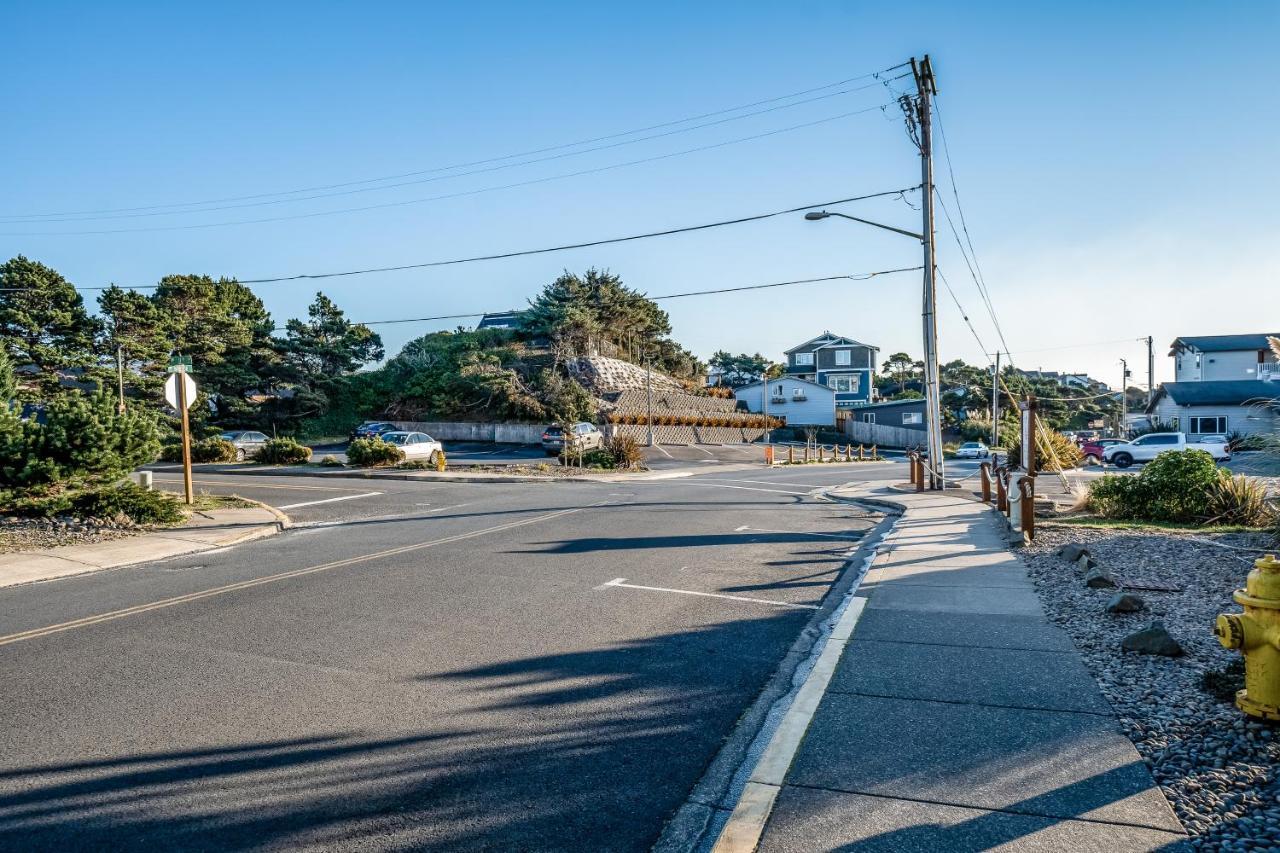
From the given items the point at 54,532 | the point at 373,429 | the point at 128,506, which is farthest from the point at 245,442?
the point at 54,532

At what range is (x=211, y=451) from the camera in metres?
33.1

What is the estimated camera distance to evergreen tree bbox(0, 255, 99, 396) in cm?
3634

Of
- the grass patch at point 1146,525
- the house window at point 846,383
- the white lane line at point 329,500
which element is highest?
the house window at point 846,383

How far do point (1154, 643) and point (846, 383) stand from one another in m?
80.0

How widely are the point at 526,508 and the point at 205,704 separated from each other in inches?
487

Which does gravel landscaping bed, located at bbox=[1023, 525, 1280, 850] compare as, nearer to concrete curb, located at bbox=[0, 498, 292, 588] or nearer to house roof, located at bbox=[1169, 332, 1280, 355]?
concrete curb, located at bbox=[0, 498, 292, 588]

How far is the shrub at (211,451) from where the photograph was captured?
3291 centimetres

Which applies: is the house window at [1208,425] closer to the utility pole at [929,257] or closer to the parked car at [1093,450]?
the parked car at [1093,450]

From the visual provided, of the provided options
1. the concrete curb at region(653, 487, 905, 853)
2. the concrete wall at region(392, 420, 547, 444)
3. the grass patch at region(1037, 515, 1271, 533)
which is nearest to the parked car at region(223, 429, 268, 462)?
the concrete wall at region(392, 420, 547, 444)

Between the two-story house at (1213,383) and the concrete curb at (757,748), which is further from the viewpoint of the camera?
the two-story house at (1213,383)

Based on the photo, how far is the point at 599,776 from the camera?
4086 mm

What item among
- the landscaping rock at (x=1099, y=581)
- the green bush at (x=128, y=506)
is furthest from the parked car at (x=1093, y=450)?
the green bush at (x=128, y=506)

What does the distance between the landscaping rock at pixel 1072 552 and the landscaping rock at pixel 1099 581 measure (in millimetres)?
1017

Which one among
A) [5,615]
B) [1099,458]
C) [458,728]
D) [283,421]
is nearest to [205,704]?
[458,728]
